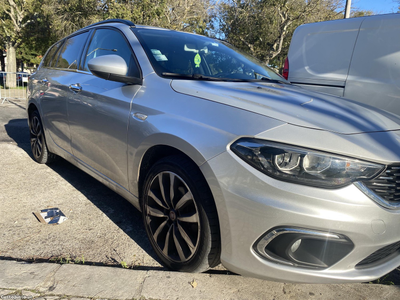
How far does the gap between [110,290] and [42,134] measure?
2.93 meters

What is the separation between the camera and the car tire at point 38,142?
4.26 metres

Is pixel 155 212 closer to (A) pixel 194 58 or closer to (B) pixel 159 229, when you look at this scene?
(B) pixel 159 229

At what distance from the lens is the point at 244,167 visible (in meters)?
1.63

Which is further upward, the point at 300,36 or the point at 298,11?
the point at 298,11

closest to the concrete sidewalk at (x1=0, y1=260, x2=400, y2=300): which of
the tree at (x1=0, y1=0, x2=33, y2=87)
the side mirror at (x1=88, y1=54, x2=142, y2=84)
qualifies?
the side mirror at (x1=88, y1=54, x2=142, y2=84)

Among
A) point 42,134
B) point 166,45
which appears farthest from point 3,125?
point 166,45

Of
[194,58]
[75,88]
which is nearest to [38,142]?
[75,88]

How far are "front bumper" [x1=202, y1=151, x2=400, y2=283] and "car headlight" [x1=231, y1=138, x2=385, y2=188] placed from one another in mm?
36

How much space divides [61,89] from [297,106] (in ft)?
8.29

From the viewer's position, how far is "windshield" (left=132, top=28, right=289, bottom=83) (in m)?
2.50

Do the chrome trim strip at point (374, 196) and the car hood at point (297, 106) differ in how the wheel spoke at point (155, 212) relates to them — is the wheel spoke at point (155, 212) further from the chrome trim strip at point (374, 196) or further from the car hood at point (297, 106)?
the chrome trim strip at point (374, 196)

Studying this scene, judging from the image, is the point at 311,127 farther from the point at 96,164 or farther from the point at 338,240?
the point at 96,164

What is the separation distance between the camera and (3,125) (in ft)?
24.1

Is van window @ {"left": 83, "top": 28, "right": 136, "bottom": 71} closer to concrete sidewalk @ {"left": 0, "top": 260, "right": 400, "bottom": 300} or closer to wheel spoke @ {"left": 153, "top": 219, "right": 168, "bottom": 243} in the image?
wheel spoke @ {"left": 153, "top": 219, "right": 168, "bottom": 243}
